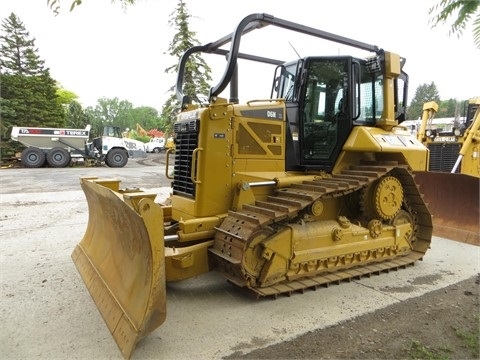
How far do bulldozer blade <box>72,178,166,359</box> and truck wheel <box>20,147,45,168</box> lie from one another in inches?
805

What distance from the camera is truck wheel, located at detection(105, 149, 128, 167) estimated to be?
76.0 ft

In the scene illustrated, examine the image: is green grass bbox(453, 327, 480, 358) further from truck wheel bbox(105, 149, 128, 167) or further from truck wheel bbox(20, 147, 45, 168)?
truck wheel bbox(20, 147, 45, 168)

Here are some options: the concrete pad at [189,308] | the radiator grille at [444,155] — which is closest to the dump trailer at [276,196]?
the concrete pad at [189,308]

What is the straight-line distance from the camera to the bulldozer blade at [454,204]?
19.7 ft

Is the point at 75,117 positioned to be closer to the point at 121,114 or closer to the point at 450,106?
the point at 450,106

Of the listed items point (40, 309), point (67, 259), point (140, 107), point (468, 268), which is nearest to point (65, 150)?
point (67, 259)

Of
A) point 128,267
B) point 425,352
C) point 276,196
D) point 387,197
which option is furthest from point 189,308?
point 387,197

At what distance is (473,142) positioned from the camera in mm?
8453

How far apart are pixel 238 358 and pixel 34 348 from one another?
5.21 feet

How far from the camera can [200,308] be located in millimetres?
3619

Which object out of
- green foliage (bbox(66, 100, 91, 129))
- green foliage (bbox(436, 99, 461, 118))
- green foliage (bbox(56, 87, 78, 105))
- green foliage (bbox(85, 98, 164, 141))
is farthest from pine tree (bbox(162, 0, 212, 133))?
green foliage (bbox(85, 98, 164, 141))

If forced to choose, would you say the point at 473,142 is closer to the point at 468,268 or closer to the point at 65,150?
the point at 468,268

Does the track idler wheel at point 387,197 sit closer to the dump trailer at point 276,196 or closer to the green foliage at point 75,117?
the dump trailer at point 276,196

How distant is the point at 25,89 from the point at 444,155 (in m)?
33.1
